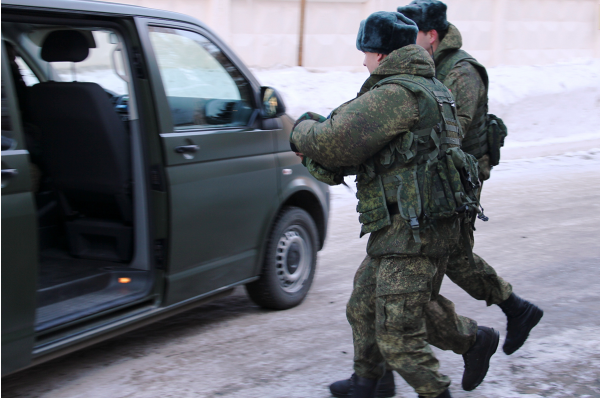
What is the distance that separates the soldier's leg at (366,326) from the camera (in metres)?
2.94

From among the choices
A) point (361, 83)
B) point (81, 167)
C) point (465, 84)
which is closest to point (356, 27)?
point (361, 83)

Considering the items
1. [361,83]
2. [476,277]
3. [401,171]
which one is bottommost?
[476,277]

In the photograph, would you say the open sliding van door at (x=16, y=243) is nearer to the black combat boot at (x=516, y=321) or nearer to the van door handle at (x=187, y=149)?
the van door handle at (x=187, y=149)

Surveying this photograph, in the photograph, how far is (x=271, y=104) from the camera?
4.04 meters

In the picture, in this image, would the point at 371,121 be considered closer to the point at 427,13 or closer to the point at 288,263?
the point at 427,13

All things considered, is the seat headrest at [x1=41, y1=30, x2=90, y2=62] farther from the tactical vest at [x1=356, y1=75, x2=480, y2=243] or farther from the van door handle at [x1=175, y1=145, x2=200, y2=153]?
the tactical vest at [x1=356, y1=75, x2=480, y2=243]

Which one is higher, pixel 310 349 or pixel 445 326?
pixel 445 326

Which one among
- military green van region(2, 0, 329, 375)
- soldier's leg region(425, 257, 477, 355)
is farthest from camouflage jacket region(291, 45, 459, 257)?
military green van region(2, 0, 329, 375)

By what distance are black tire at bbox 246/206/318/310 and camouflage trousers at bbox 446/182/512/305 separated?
121cm

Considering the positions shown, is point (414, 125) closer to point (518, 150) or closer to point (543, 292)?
point (543, 292)

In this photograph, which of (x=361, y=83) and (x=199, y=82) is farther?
(x=361, y=83)

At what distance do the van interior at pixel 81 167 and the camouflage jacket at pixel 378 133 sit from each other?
1234 mm

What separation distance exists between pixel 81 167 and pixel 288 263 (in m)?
1.46

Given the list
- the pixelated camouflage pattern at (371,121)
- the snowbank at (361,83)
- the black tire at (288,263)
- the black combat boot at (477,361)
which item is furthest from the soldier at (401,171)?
the snowbank at (361,83)
